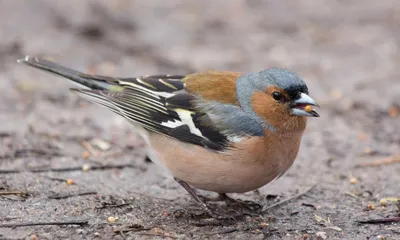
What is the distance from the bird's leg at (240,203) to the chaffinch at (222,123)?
1.0 inches

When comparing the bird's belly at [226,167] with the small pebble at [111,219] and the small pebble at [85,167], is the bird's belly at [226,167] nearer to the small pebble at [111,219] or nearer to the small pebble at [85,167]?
the small pebble at [111,219]

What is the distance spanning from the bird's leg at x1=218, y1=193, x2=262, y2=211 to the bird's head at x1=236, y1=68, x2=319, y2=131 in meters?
0.84

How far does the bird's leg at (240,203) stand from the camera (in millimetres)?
5230

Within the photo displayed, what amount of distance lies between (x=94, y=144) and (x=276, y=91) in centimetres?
233

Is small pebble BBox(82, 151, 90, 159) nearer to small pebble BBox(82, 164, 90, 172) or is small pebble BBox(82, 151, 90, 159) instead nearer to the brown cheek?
small pebble BBox(82, 164, 90, 172)

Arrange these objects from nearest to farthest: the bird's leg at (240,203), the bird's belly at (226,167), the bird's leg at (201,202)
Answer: the bird's belly at (226,167)
the bird's leg at (201,202)
the bird's leg at (240,203)

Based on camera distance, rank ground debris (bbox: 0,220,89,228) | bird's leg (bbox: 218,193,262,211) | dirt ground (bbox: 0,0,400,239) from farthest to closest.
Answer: bird's leg (bbox: 218,193,262,211) → dirt ground (bbox: 0,0,400,239) → ground debris (bbox: 0,220,89,228)

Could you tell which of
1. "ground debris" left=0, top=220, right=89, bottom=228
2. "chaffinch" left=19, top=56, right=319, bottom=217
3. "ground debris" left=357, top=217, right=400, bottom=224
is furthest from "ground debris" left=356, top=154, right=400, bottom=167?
"ground debris" left=0, top=220, right=89, bottom=228

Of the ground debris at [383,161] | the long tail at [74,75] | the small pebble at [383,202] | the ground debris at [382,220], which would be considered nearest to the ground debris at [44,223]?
the long tail at [74,75]

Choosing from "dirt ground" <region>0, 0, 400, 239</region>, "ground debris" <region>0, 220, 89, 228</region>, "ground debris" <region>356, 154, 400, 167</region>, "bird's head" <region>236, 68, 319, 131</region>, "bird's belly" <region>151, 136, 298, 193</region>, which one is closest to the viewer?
"ground debris" <region>0, 220, 89, 228</region>

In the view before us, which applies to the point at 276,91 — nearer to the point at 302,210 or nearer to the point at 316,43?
the point at 302,210

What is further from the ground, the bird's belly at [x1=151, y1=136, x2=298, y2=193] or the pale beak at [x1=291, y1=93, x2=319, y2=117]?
the pale beak at [x1=291, y1=93, x2=319, y2=117]

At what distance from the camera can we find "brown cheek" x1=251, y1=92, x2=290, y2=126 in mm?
4777

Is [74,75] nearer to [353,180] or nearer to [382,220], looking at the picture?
[353,180]
